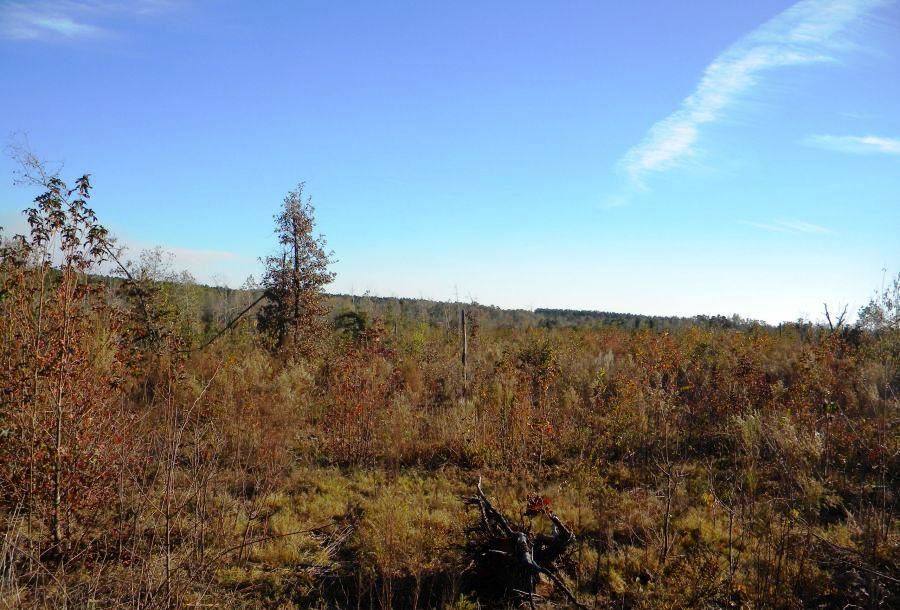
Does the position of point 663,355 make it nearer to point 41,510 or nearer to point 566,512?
point 566,512

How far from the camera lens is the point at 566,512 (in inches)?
233

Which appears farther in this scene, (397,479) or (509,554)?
(397,479)

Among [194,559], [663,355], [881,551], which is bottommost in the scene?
[881,551]

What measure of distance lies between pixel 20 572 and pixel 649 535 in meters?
5.83

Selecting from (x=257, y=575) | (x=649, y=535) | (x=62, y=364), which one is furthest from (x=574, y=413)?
(x=62, y=364)

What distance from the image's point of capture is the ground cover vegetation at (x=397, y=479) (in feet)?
13.4

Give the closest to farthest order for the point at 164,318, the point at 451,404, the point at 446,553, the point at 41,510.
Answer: the point at 41,510 → the point at 446,553 → the point at 451,404 → the point at 164,318

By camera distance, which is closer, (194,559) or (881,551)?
(194,559)

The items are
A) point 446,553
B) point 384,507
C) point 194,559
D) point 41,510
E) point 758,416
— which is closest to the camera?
point 194,559

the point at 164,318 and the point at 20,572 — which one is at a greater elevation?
the point at 164,318

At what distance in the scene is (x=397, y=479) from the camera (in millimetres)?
6922

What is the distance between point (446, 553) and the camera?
4895 millimetres

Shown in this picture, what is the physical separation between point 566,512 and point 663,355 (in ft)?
20.5

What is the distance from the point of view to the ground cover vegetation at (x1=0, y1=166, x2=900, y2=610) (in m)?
4.08
